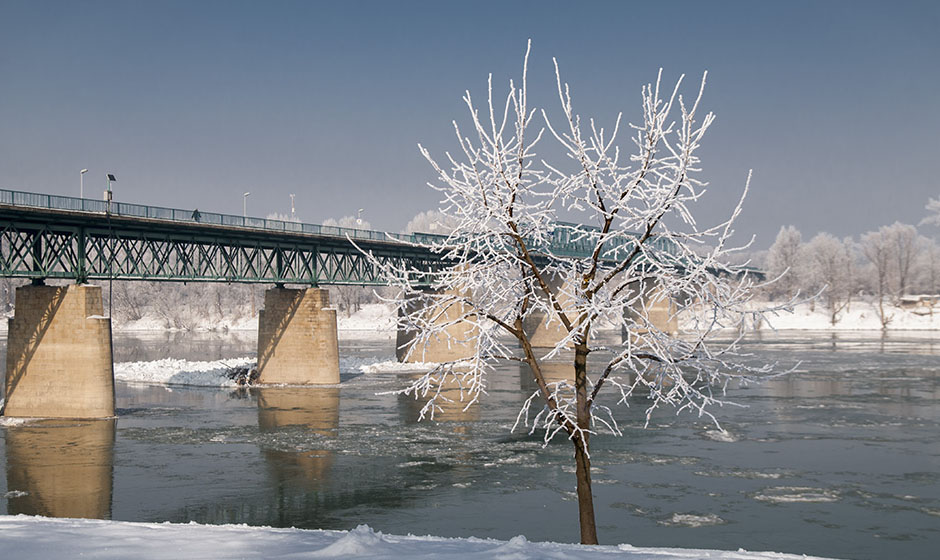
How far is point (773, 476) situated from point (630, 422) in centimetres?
1184

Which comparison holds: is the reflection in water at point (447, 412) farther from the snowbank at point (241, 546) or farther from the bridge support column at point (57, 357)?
the snowbank at point (241, 546)

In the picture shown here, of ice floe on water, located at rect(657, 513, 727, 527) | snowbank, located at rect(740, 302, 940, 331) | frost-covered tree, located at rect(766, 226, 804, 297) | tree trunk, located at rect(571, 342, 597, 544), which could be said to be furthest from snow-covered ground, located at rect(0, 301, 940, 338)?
tree trunk, located at rect(571, 342, 597, 544)

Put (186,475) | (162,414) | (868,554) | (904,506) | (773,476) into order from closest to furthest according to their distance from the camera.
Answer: (868,554) → (904,506) → (773,476) → (186,475) → (162,414)

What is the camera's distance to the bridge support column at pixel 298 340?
60.8 m

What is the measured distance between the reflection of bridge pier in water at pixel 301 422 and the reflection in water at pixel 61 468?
5.80 m

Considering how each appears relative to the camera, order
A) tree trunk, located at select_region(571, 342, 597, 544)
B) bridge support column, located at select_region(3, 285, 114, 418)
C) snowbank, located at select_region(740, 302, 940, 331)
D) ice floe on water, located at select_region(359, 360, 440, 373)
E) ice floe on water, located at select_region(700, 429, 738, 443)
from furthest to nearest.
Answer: snowbank, located at select_region(740, 302, 940, 331)
ice floe on water, located at select_region(359, 360, 440, 373)
bridge support column, located at select_region(3, 285, 114, 418)
ice floe on water, located at select_region(700, 429, 738, 443)
tree trunk, located at select_region(571, 342, 597, 544)

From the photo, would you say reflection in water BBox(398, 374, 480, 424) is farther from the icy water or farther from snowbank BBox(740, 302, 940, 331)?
snowbank BBox(740, 302, 940, 331)

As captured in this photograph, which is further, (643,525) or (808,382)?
(808,382)

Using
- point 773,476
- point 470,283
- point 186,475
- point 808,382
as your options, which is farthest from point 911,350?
point 470,283

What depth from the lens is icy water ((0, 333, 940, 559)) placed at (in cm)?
2269

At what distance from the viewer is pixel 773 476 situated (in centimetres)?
2823

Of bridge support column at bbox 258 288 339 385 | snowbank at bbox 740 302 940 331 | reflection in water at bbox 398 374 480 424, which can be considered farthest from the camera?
snowbank at bbox 740 302 940 331

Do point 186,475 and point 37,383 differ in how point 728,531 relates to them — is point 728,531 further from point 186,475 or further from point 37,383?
point 37,383

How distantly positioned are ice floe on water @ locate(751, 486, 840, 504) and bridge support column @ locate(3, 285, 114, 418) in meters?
32.1
